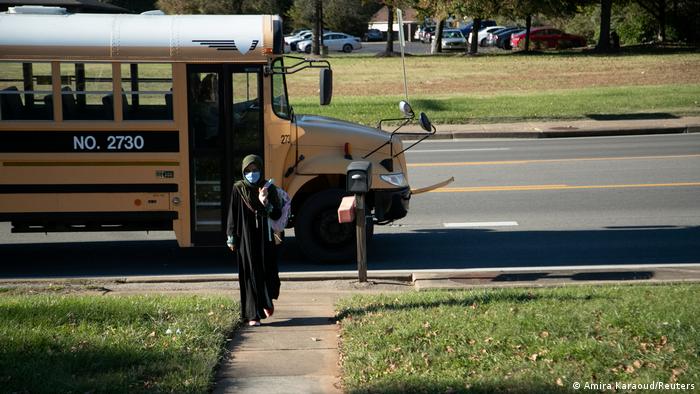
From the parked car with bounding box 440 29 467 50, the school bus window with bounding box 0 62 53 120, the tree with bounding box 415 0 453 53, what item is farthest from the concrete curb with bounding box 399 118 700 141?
the parked car with bounding box 440 29 467 50

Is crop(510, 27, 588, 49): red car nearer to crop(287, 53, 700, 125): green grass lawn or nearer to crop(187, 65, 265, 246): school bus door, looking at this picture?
crop(287, 53, 700, 125): green grass lawn

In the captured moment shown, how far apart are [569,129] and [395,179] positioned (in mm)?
13387

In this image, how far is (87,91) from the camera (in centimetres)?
1059

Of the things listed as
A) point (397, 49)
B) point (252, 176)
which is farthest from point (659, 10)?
point (252, 176)

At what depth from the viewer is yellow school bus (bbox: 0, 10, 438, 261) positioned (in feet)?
34.6

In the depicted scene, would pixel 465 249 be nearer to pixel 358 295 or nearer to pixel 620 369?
pixel 358 295

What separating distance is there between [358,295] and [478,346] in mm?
2401

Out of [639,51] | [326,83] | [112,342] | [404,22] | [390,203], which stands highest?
[404,22]

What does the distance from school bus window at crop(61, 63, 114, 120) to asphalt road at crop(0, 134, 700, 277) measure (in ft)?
6.20

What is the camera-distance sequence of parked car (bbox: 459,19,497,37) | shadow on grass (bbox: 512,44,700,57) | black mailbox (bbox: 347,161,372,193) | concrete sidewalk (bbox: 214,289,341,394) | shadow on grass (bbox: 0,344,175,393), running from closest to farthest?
shadow on grass (bbox: 0,344,175,393) → concrete sidewalk (bbox: 214,289,341,394) → black mailbox (bbox: 347,161,372,193) → shadow on grass (bbox: 512,44,700,57) → parked car (bbox: 459,19,497,37)

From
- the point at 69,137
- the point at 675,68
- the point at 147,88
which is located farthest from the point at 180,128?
the point at 675,68

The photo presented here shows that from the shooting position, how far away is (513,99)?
96.4 ft

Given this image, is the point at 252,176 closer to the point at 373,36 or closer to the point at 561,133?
the point at 561,133

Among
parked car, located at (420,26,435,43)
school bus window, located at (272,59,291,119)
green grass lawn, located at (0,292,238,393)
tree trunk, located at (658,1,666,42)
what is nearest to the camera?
green grass lawn, located at (0,292,238,393)
